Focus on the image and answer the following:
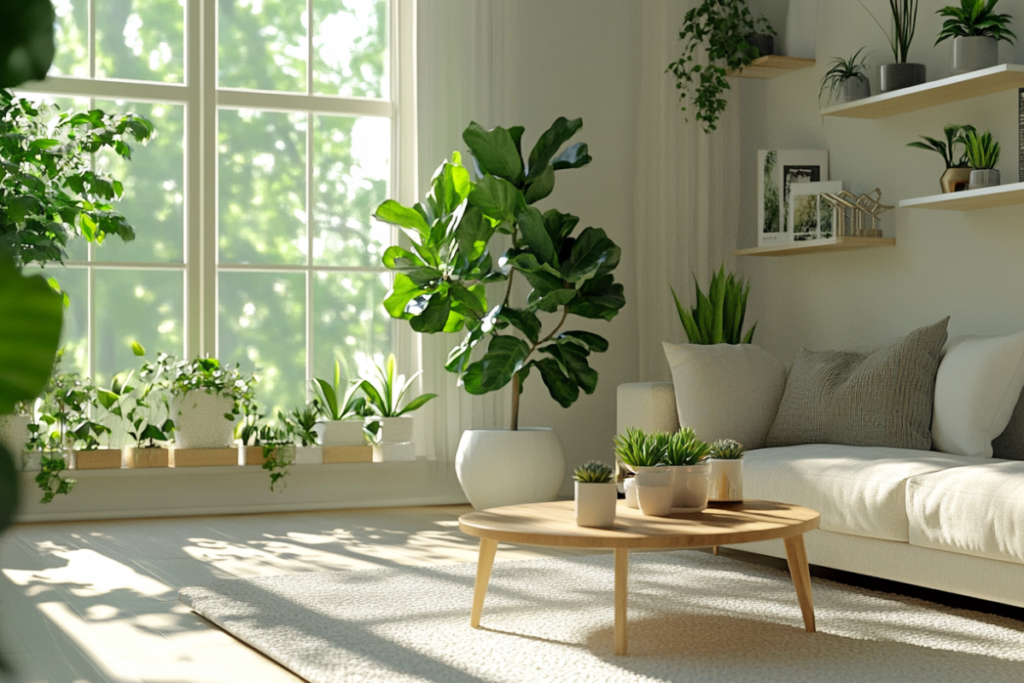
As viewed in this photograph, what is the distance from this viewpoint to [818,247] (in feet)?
16.5

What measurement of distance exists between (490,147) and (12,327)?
4922 mm

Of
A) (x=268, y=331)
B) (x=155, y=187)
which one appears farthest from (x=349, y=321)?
(x=155, y=187)

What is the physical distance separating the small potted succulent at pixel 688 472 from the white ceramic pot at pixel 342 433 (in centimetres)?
287

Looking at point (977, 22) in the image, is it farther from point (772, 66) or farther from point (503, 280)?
point (503, 280)

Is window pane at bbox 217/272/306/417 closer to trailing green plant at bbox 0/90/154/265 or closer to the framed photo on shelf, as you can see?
trailing green plant at bbox 0/90/154/265

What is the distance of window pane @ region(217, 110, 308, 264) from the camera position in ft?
18.0

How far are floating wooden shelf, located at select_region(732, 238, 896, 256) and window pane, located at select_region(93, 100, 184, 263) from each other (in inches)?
109

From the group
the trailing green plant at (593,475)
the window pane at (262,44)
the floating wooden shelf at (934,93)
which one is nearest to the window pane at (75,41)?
the window pane at (262,44)

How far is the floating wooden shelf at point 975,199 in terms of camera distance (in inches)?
157

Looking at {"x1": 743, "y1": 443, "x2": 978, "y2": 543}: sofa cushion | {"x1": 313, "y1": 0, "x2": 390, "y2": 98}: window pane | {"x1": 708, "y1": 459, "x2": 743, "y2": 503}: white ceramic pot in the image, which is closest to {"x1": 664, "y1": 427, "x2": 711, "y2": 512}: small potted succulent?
{"x1": 708, "y1": 459, "x2": 743, "y2": 503}: white ceramic pot

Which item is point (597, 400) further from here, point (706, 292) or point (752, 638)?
point (752, 638)

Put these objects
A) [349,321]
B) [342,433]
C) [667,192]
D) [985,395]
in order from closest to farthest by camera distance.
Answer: [985,395]
[342,433]
[349,321]
[667,192]

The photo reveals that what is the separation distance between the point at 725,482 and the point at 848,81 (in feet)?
8.66

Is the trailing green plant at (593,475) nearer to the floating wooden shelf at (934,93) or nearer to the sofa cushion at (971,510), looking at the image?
the sofa cushion at (971,510)
